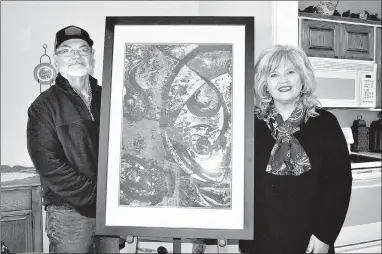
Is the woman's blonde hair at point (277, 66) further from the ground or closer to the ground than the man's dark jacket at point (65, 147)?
further from the ground

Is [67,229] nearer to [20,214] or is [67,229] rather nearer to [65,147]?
[20,214]

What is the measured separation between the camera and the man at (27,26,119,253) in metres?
1.35

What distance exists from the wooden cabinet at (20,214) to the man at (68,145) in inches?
1.8

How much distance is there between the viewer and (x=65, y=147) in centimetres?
134

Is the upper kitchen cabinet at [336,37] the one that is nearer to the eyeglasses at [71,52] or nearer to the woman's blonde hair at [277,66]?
the woman's blonde hair at [277,66]

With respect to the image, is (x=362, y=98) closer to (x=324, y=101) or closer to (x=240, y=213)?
(x=324, y=101)

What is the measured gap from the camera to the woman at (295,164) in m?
1.34

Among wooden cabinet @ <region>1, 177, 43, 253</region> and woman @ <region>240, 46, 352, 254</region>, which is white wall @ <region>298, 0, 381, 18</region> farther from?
wooden cabinet @ <region>1, 177, 43, 253</region>

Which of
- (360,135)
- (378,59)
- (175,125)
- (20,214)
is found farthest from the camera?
(378,59)

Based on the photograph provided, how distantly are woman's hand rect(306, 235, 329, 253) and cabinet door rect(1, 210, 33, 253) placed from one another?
120 cm

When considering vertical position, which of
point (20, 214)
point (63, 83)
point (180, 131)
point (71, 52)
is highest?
point (71, 52)

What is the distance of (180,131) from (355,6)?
111cm

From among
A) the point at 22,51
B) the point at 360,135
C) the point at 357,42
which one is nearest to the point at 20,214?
the point at 22,51

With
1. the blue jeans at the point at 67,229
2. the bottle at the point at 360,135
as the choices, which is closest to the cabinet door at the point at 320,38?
the bottle at the point at 360,135
